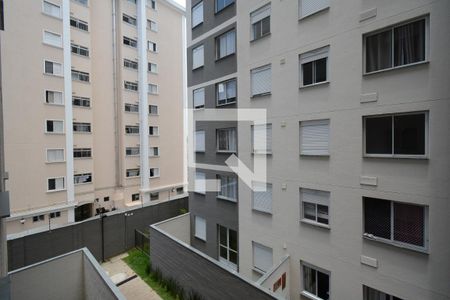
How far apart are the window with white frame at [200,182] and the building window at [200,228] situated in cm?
151

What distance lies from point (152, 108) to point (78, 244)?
42.5ft

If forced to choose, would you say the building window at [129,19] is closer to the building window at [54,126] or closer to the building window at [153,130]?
the building window at [153,130]

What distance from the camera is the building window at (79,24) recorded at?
17.3 metres

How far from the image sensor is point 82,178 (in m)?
18.0

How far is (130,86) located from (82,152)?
6.87 meters

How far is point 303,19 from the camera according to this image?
8070 millimetres

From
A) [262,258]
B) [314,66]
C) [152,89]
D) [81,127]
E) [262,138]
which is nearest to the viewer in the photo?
[314,66]

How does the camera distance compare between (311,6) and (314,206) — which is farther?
(314,206)

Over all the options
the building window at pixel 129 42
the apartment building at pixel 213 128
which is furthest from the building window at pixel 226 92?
the building window at pixel 129 42

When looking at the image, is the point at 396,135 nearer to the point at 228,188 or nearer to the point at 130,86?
the point at 228,188

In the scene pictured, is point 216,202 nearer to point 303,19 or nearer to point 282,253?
point 282,253

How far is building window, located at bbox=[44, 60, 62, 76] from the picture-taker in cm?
1585

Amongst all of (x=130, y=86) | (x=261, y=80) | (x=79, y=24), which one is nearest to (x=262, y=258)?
(x=261, y=80)

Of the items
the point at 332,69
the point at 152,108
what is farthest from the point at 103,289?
the point at 152,108
